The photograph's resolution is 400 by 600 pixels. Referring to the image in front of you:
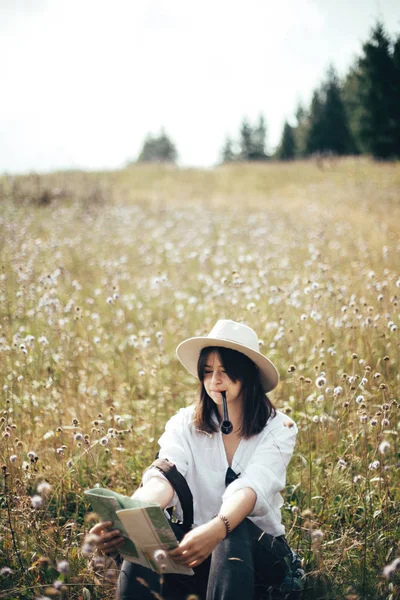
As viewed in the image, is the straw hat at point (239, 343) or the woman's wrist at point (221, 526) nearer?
the woman's wrist at point (221, 526)

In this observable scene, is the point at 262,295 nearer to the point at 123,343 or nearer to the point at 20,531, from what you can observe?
the point at 123,343

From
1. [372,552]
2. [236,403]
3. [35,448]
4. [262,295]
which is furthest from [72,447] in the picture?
[262,295]

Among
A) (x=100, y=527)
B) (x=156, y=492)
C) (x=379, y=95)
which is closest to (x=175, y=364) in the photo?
(x=156, y=492)

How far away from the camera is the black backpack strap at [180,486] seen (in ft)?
7.32

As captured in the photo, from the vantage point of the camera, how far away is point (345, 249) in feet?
23.7

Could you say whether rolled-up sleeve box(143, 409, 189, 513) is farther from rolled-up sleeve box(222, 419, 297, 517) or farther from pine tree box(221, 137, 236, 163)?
pine tree box(221, 137, 236, 163)

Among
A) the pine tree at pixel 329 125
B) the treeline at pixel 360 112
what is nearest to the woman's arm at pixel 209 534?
the treeline at pixel 360 112

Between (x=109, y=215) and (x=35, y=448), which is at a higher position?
(x=109, y=215)

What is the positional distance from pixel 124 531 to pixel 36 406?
177 cm

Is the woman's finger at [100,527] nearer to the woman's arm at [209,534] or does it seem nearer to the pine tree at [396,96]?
the woman's arm at [209,534]

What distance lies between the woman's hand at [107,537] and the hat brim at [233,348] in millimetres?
926

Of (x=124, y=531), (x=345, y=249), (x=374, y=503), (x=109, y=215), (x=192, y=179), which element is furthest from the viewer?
(x=192, y=179)

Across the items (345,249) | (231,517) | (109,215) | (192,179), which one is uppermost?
(192,179)

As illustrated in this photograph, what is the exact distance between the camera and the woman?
6.20 feet
